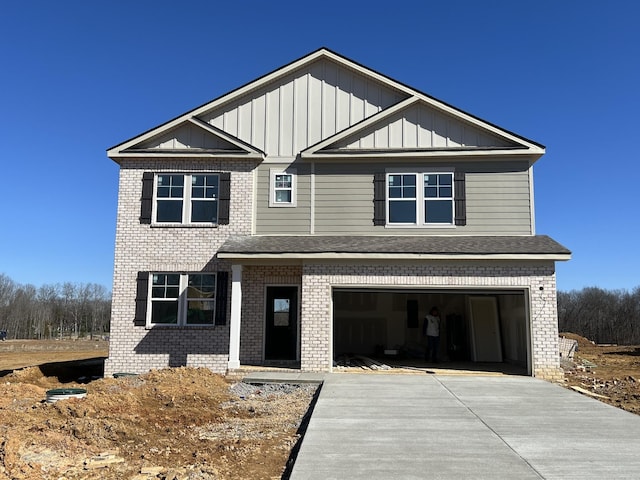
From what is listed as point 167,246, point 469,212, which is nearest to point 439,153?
point 469,212

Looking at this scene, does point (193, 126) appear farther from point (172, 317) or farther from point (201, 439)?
point (201, 439)

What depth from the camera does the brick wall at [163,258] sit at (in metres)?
14.6

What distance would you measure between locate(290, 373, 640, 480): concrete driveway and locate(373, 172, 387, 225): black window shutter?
5117mm

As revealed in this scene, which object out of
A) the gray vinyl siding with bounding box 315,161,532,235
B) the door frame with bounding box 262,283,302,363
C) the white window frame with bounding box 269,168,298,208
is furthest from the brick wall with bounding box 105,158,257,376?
the gray vinyl siding with bounding box 315,161,532,235

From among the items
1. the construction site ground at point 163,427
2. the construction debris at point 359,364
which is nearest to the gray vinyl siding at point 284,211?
the construction debris at point 359,364

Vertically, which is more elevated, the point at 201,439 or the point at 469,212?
the point at 469,212

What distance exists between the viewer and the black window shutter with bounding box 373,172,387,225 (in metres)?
15.0

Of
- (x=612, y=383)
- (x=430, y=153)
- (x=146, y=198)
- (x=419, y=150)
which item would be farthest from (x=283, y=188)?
(x=612, y=383)

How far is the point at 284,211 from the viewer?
1534 cm

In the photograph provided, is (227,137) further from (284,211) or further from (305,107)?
(284,211)

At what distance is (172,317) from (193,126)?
5399mm

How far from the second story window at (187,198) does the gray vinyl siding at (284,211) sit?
1222 mm

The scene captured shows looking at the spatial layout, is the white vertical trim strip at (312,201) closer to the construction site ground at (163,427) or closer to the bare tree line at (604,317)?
the construction site ground at (163,427)

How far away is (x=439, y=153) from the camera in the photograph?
14805mm
